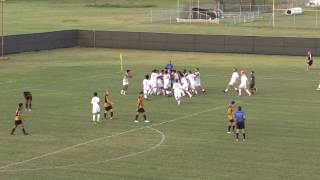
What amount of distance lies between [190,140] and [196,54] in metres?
37.5

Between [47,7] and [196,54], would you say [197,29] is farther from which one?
[47,7]

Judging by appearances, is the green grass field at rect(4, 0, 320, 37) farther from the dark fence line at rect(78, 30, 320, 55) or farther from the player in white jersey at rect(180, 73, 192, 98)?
the player in white jersey at rect(180, 73, 192, 98)

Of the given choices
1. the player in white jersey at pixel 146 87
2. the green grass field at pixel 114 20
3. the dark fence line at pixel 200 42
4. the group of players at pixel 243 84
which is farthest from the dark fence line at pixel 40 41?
the group of players at pixel 243 84

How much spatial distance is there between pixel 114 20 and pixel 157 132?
64902 millimetres

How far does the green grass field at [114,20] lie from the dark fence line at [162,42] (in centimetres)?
937

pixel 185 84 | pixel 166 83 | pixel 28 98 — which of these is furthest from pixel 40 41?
pixel 28 98

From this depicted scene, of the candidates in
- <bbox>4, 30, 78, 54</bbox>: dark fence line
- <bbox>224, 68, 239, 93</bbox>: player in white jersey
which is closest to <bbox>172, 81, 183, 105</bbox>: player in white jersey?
<bbox>224, 68, 239, 93</bbox>: player in white jersey

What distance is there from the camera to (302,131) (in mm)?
35344

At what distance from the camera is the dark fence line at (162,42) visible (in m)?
68.7

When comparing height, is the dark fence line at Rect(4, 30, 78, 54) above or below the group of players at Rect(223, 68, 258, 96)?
above

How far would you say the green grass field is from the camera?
85.3 metres

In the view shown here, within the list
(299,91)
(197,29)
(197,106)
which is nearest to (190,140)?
(197,106)

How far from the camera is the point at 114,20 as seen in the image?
99.0 metres

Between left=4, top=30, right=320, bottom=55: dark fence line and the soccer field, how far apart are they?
1013cm
